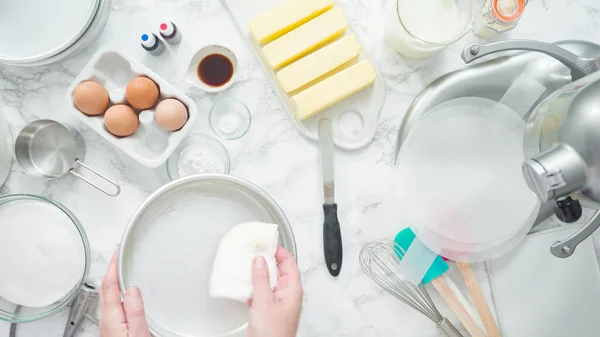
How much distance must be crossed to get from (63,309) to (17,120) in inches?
14.3

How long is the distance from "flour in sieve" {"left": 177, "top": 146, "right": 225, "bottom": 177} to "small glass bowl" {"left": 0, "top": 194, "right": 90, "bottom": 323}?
200mm

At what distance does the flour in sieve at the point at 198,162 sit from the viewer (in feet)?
2.79

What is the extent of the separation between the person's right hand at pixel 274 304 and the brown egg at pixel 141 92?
0.34 meters

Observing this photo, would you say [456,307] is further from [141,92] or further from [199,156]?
[141,92]

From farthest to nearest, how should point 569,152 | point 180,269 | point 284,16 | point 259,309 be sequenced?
point 284,16 → point 180,269 → point 259,309 → point 569,152

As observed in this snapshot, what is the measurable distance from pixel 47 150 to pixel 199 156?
0.28 metres

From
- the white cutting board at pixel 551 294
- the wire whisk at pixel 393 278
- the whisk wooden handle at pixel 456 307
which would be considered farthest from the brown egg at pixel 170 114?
the white cutting board at pixel 551 294

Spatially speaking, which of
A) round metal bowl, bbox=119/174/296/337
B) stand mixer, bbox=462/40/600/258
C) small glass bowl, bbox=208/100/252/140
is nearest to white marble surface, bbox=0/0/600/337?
small glass bowl, bbox=208/100/252/140

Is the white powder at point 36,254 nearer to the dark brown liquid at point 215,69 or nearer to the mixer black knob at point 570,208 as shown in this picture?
the dark brown liquid at point 215,69

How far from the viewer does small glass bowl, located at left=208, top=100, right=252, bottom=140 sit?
2.84 ft

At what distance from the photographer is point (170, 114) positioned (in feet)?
2.50

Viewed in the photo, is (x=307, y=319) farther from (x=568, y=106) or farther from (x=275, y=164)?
(x=568, y=106)

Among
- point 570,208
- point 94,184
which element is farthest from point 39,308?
point 570,208

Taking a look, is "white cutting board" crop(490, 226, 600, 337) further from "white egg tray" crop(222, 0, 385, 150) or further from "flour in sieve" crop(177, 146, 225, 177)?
"flour in sieve" crop(177, 146, 225, 177)
